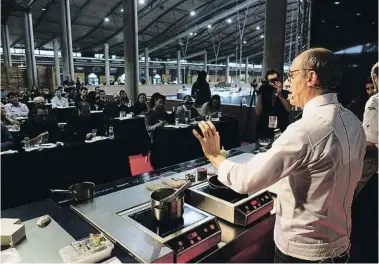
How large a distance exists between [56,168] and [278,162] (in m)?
2.61

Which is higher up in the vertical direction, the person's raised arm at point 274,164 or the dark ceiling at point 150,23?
the dark ceiling at point 150,23

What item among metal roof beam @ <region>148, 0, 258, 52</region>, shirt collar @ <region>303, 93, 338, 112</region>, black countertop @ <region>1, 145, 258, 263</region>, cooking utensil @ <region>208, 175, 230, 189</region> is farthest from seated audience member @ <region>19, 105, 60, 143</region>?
metal roof beam @ <region>148, 0, 258, 52</region>

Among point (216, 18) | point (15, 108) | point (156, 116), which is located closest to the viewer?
point (156, 116)

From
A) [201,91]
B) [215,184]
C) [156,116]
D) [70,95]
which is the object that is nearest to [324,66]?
[215,184]

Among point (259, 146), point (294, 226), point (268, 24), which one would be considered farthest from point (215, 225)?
point (268, 24)

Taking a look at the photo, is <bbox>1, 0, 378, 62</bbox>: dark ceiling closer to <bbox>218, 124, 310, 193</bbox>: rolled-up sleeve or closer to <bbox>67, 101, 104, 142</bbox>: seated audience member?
<bbox>218, 124, 310, 193</bbox>: rolled-up sleeve

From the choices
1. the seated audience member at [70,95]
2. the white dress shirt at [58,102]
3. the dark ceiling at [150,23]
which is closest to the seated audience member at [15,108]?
the white dress shirt at [58,102]

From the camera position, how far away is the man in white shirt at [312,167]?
924 millimetres

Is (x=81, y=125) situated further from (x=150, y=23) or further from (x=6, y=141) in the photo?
(x=150, y=23)

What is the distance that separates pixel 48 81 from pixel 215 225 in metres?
14.6

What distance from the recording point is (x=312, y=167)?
37.2 inches

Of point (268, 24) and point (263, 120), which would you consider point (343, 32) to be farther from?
point (268, 24)

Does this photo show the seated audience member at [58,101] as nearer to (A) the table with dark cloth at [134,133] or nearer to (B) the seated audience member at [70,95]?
(B) the seated audience member at [70,95]

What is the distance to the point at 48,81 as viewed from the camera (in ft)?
45.1
